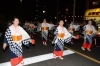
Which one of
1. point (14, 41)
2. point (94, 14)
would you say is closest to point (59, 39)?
point (14, 41)

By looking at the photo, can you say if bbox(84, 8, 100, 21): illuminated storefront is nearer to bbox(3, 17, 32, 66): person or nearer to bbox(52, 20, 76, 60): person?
bbox(52, 20, 76, 60): person

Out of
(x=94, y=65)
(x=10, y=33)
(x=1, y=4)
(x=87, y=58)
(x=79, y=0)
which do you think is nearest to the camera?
(x=10, y=33)

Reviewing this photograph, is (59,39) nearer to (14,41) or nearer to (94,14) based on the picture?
(14,41)

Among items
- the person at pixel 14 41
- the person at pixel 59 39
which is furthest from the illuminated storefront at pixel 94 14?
the person at pixel 14 41

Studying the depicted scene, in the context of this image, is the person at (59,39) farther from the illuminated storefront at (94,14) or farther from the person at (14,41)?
the illuminated storefront at (94,14)

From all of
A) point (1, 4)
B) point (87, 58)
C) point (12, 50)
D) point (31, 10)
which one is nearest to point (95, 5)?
point (1, 4)

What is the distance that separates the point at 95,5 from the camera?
101 feet

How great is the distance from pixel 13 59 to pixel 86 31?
16.8 ft

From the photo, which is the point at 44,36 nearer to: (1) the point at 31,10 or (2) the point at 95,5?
(2) the point at 95,5

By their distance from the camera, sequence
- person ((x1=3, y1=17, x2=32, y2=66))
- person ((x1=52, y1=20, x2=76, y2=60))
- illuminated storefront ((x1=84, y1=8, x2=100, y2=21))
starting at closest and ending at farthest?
person ((x1=3, y1=17, x2=32, y2=66)) → person ((x1=52, y1=20, x2=76, y2=60)) → illuminated storefront ((x1=84, y1=8, x2=100, y2=21))

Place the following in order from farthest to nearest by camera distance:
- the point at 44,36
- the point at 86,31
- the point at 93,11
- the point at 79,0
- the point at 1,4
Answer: the point at 79,0
the point at 1,4
the point at 93,11
the point at 44,36
the point at 86,31

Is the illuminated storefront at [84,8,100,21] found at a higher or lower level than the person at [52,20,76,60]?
higher

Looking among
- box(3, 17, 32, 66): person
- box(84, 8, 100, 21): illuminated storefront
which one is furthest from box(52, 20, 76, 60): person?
box(84, 8, 100, 21): illuminated storefront

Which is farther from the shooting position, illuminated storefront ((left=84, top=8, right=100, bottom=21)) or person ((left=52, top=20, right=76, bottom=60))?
illuminated storefront ((left=84, top=8, right=100, bottom=21))
